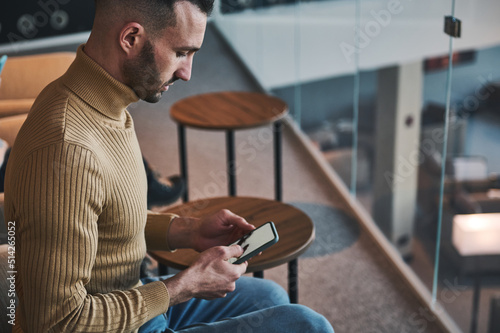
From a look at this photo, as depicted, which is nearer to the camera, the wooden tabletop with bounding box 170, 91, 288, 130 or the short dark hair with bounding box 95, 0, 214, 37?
the short dark hair with bounding box 95, 0, 214, 37

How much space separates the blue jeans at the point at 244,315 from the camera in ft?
4.12

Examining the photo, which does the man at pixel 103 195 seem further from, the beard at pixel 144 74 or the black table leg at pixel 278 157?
the black table leg at pixel 278 157

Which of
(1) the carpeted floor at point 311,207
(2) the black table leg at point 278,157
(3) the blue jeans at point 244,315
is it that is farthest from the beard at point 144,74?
(2) the black table leg at point 278,157

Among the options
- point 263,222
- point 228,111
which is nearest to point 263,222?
point 263,222

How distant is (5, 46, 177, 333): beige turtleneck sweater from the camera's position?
979mm

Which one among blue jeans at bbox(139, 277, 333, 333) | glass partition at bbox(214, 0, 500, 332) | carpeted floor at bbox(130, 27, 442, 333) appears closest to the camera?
blue jeans at bbox(139, 277, 333, 333)

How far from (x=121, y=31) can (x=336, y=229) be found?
215 cm

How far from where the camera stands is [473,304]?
6.98ft

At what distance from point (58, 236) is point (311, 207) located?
92.7 inches

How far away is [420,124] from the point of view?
2.37m

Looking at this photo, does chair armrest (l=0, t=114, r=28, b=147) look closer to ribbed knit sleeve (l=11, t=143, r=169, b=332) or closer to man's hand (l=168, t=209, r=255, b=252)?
man's hand (l=168, t=209, r=255, b=252)

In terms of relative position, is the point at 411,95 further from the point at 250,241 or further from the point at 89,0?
the point at 89,0

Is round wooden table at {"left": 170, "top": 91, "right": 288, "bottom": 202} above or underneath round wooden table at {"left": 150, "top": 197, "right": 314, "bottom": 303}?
above

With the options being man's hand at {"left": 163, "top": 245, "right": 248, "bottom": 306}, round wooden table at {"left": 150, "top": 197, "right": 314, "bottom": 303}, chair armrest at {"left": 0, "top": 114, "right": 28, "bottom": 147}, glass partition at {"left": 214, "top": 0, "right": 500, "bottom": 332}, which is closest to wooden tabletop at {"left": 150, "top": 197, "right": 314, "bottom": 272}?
round wooden table at {"left": 150, "top": 197, "right": 314, "bottom": 303}
